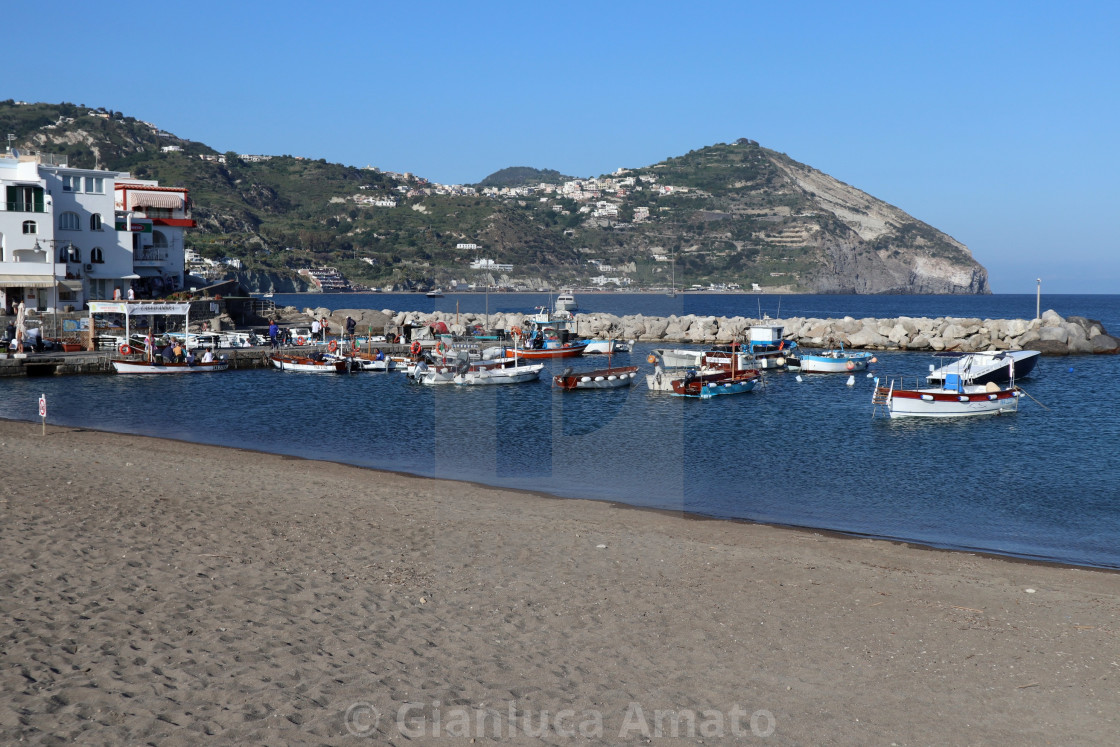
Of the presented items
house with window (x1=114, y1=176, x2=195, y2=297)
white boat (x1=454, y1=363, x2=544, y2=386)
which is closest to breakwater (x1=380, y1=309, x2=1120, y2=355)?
house with window (x1=114, y1=176, x2=195, y2=297)

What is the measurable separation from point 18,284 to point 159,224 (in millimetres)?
12990

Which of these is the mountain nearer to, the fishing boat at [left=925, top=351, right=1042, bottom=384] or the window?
the window

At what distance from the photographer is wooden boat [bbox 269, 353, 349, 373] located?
4269cm

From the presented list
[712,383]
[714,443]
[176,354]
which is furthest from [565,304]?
[714,443]

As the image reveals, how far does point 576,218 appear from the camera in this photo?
Result: 177 meters

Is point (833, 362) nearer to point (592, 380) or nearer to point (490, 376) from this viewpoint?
point (592, 380)

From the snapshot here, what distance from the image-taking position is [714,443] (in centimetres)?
2506

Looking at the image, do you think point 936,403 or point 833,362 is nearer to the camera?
point 936,403

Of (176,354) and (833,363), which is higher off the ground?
(176,354)

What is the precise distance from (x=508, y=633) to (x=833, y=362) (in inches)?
1590

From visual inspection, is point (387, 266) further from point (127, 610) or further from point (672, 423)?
point (127, 610)

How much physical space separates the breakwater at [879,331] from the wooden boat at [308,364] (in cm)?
1664

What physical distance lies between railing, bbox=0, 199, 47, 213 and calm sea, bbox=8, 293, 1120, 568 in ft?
47.4

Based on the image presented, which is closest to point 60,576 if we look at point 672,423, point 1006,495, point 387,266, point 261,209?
point 1006,495
